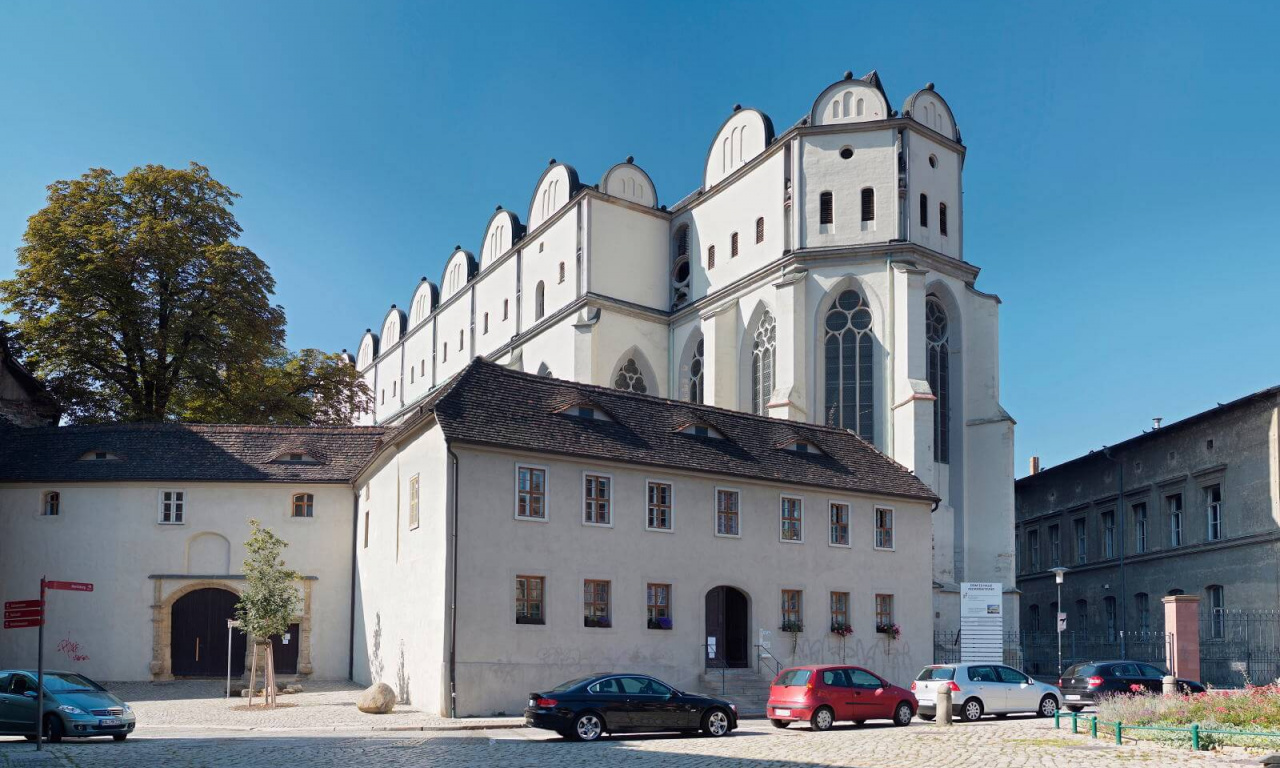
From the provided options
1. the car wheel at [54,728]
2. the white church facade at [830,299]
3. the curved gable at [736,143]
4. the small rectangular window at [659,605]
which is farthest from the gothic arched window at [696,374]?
the car wheel at [54,728]

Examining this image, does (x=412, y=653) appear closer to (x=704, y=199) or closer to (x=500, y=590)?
(x=500, y=590)

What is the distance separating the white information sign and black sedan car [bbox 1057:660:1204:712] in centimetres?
649

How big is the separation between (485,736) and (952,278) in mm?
31373

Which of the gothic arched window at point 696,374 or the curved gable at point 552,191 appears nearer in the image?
the gothic arched window at point 696,374

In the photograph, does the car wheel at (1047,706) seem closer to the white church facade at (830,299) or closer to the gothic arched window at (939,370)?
the white church facade at (830,299)

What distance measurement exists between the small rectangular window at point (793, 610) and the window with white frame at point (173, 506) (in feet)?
55.7

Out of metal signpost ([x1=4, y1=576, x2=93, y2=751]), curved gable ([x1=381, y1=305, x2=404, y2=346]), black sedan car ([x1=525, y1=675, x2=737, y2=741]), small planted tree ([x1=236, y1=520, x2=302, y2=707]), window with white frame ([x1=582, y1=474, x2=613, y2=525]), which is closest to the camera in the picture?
metal signpost ([x1=4, y1=576, x2=93, y2=751])

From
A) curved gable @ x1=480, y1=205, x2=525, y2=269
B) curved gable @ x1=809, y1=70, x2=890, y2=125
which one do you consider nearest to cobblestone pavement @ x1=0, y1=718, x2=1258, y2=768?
curved gable @ x1=809, y1=70, x2=890, y2=125

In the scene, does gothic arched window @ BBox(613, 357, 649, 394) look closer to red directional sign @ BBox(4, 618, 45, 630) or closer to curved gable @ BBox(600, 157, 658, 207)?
curved gable @ BBox(600, 157, 658, 207)

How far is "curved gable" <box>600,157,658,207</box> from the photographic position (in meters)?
57.8

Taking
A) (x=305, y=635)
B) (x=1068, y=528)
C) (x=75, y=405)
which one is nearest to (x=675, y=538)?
(x=305, y=635)

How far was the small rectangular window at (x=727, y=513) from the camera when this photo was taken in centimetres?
3222

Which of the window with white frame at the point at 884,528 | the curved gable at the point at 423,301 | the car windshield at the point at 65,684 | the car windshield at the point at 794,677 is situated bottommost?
the car windshield at the point at 794,677

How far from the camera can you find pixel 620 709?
22562 millimetres
